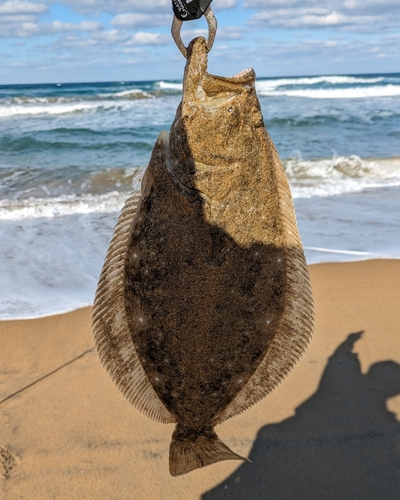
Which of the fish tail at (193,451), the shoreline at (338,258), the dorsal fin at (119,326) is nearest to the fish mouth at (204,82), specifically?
the dorsal fin at (119,326)

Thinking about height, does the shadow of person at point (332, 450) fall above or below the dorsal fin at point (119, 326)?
below

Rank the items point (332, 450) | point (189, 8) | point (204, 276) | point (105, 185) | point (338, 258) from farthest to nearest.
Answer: point (105, 185) → point (338, 258) → point (332, 450) → point (204, 276) → point (189, 8)

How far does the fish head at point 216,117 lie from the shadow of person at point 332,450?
2.71m

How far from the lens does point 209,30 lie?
2.05 m

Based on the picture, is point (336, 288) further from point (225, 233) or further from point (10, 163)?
point (10, 163)

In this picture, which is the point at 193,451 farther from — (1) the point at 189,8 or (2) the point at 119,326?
(1) the point at 189,8

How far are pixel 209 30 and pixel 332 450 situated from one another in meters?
3.34

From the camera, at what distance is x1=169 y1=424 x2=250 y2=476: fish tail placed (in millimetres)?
2549

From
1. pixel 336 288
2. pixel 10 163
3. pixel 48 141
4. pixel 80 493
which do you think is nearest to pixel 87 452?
pixel 80 493

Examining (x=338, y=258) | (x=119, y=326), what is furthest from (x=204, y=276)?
A: (x=338, y=258)

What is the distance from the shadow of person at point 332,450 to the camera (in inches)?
146

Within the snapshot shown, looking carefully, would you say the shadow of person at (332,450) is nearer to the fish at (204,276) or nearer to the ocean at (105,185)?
the fish at (204,276)

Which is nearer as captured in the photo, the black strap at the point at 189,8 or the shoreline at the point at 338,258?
the black strap at the point at 189,8

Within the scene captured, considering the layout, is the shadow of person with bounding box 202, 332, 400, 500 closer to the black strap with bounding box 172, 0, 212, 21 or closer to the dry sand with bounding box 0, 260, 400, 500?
the dry sand with bounding box 0, 260, 400, 500
